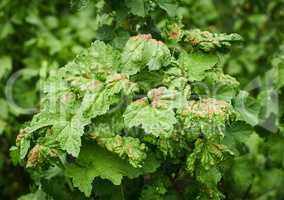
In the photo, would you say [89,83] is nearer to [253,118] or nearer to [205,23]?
[253,118]

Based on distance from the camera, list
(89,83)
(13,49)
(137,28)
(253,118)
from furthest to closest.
A: 1. (13,49)
2. (137,28)
3. (253,118)
4. (89,83)

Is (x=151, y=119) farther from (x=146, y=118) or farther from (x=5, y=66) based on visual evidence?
(x=5, y=66)

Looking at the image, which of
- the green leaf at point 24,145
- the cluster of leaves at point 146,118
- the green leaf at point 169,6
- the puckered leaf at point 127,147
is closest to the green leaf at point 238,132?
the cluster of leaves at point 146,118

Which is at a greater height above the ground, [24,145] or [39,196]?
[24,145]

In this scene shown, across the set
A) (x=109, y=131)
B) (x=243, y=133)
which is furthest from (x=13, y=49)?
(x=243, y=133)

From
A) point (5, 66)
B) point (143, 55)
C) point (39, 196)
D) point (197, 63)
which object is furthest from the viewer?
point (5, 66)

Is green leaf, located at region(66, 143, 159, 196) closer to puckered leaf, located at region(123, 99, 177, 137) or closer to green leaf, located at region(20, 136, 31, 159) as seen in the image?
green leaf, located at region(20, 136, 31, 159)

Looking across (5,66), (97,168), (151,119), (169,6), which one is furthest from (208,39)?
(5,66)
